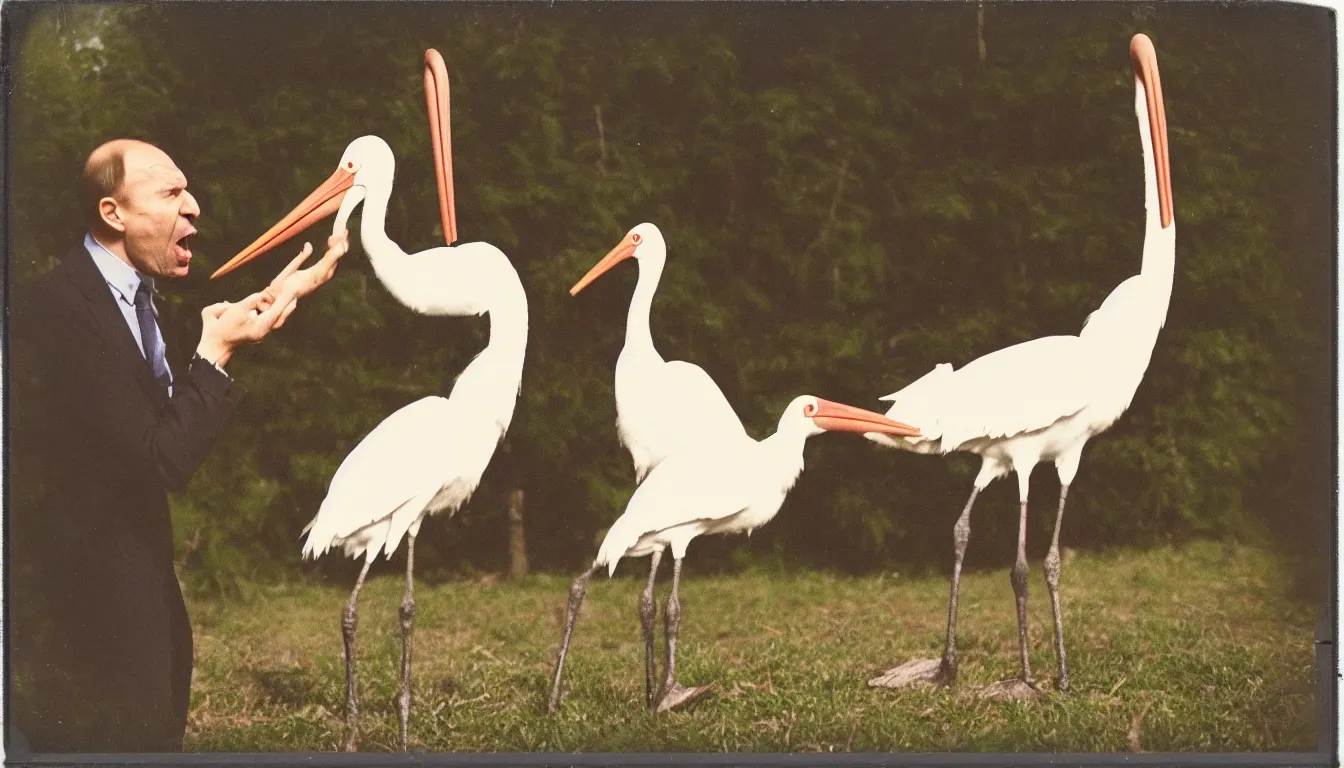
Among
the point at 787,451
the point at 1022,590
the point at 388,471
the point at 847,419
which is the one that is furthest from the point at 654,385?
the point at 1022,590

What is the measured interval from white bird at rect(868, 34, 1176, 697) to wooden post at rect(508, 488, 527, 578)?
136cm

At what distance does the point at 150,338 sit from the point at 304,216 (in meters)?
0.72

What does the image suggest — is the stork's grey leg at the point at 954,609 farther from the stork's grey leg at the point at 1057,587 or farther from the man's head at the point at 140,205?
the man's head at the point at 140,205

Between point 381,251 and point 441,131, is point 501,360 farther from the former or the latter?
point 441,131

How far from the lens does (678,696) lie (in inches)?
241

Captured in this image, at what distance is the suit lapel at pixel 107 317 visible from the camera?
611 centimetres

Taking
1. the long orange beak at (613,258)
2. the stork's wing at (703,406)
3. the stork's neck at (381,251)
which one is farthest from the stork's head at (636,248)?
the stork's neck at (381,251)

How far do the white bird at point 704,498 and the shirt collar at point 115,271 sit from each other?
1.96 meters

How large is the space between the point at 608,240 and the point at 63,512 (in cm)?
223

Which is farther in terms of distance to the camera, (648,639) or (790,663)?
(790,663)

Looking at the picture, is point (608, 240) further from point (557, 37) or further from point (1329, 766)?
point (1329, 766)

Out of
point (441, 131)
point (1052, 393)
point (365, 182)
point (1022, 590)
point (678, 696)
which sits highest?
point (441, 131)

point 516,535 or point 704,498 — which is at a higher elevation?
point 704,498

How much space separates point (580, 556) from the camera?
20.5 ft
